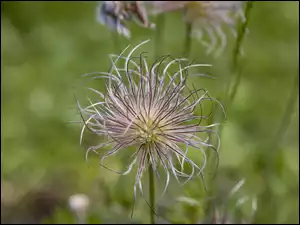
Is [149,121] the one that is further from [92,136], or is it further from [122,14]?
[92,136]

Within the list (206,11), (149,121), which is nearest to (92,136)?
(206,11)

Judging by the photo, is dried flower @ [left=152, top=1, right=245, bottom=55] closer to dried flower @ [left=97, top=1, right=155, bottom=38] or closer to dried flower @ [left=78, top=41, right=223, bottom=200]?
dried flower @ [left=97, top=1, right=155, bottom=38]

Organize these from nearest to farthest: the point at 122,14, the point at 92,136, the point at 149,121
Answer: the point at 149,121 < the point at 122,14 < the point at 92,136

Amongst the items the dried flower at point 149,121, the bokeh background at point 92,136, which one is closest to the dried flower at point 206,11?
the bokeh background at point 92,136

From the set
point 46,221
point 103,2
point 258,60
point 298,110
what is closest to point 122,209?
point 46,221

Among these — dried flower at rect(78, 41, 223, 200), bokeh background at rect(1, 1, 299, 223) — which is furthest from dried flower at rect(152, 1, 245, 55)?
dried flower at rect(78, 41, 223, 200)
